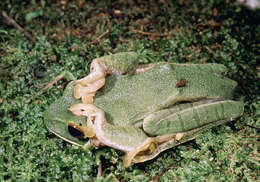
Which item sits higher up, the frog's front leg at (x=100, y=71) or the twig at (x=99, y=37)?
the frog's front leg at (x=100, y=71)

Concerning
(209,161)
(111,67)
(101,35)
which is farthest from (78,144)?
(101,35)

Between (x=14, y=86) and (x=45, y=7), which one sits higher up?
(x=45, y=7)

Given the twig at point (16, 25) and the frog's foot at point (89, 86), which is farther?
the twig at point (16, 25)

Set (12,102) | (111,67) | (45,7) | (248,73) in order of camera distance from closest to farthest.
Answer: (111,67)
(12,102)
(248,73)
(45,7)

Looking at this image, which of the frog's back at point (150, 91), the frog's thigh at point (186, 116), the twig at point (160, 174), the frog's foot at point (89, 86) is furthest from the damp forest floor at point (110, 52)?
the frog's foot at point (89, 86)

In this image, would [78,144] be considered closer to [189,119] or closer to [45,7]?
[189,119]

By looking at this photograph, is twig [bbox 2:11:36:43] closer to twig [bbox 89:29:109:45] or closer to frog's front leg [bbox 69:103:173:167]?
twig [bbox 89:29:109:45]

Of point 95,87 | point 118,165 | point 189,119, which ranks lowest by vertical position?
point 118,165

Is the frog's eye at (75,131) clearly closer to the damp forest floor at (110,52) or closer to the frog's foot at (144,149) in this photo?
the damp forest floor at (110,52)
